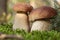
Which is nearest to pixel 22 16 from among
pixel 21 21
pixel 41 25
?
pixel 21 21

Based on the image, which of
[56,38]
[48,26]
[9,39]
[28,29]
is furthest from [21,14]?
[9,39]

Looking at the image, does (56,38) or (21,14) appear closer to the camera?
(56,38)

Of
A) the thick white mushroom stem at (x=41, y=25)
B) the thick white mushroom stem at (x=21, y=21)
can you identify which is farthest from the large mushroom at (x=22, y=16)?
the thick white mushroom stem at (x=41, y=25)

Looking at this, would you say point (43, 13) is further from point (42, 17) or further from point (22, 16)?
point (22, 16)

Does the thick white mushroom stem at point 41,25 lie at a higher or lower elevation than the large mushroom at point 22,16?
lower

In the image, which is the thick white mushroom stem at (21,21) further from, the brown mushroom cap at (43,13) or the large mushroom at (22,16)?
the brown mushroom cap at (43,13)

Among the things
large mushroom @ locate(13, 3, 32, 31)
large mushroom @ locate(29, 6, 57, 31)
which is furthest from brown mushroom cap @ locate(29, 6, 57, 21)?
large mushroom @ locate(13, 3, 32, 31)

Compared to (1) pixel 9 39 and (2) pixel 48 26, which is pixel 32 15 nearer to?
(2) pixel 48 26
